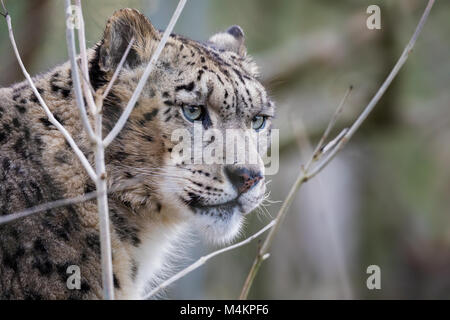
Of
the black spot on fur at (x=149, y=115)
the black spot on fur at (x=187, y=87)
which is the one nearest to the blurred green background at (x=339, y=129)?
the black spot on fur at (x=187, y=87)

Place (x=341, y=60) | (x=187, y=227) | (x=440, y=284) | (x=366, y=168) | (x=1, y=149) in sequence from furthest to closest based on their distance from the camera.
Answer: (x=366, y=168), (x=440, y=284), (x=341, y=60), (x=187, y=227), (x=1, y=149)

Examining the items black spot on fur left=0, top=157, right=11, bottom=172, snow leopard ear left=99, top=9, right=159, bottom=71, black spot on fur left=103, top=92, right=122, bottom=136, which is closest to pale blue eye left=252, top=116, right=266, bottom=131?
snow leopard ear left=99, top=9, right=159, bottom=71

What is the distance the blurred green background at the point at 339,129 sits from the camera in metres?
10.8

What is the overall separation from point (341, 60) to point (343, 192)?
770cm

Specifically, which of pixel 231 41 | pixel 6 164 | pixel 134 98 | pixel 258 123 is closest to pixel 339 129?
pixel 231 41

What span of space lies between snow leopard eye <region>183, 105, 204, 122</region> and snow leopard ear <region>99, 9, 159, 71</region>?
526 millimetres

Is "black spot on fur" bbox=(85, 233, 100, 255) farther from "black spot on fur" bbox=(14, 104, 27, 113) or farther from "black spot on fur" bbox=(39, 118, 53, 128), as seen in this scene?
"black spot on fur" bbox=(14, 104, 27, 113)

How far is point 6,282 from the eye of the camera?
422cm

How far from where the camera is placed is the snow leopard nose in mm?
4748

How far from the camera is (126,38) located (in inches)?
193

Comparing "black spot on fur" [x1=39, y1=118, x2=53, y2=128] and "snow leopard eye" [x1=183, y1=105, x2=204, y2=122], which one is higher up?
"snow leopard eye" [x1=183, y1=105, x2=204, y2=122]

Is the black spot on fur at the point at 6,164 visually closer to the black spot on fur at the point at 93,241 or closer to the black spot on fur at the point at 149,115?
the black spot on fur at the point at 93,241
